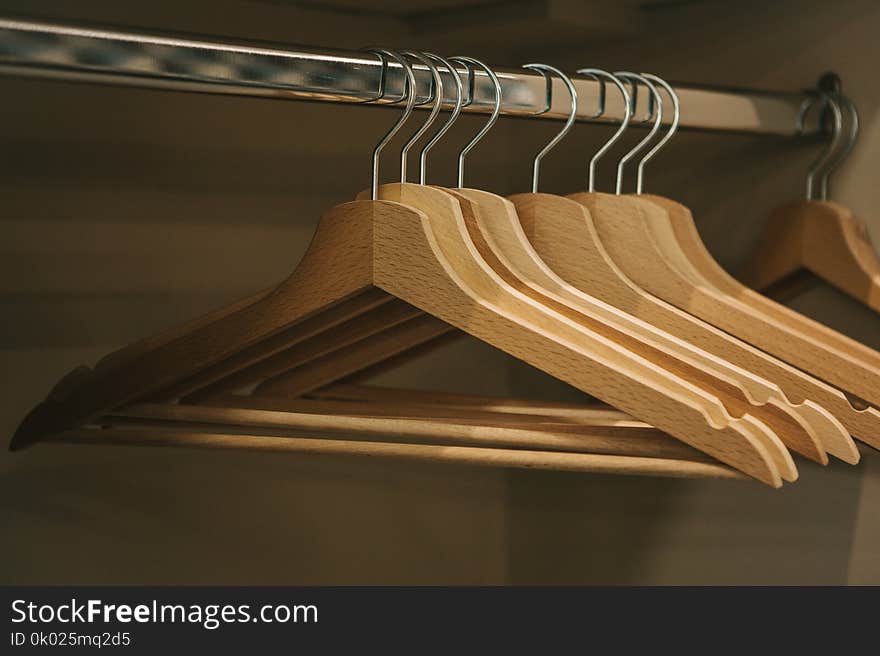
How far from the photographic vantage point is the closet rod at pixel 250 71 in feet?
2.30

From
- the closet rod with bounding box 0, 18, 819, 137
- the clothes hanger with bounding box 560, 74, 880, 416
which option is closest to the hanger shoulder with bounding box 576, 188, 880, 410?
the clothes hanger with bounding box 560, 74, 880, 416

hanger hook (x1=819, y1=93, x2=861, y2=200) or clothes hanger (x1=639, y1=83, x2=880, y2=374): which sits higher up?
hanger hook (x1=819, y1=93, x2=861, y2=200)

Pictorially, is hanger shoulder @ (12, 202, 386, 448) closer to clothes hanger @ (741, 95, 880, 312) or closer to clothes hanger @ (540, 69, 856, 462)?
clothes hanger @ (540, 69, 856, 462)

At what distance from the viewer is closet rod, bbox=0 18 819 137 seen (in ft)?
2.30

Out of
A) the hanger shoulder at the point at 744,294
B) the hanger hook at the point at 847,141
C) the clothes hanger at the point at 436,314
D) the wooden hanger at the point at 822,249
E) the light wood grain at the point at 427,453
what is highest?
the hanger hook at the point at 847,141

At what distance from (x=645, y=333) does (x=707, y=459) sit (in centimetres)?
11

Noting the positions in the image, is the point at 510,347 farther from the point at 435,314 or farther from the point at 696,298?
the point at 696,298

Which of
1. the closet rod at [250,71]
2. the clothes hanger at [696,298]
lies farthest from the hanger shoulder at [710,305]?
the closet rod at [250,71]

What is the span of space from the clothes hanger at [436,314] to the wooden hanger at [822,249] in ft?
1.31

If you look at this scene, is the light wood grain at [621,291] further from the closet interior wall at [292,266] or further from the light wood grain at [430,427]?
the closet interior wall at [292,266]

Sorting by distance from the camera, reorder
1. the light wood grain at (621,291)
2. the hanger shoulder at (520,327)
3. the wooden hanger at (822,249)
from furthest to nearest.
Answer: the wooden hanger at (822,249), the light wood grain at (621,291), the hanger shoulder at (520,327)

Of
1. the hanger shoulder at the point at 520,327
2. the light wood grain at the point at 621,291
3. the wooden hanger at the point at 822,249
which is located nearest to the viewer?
the hanger shoulder at the point at 520,327

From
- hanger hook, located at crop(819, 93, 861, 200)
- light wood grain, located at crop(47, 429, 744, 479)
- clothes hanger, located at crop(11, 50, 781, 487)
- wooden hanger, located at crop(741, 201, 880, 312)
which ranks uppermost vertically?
hanger hook, located at crop(819, 93, 861, 200)

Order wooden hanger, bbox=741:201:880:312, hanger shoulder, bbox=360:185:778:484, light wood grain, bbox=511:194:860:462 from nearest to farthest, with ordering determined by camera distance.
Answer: hanger shoulder, bbox=360:185:778:484 → light wood grain, bbox=511:194:860:462 → wooden hanger, bbox=741:201:880:312
